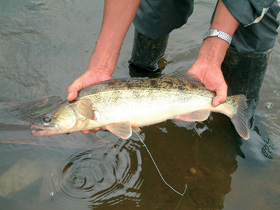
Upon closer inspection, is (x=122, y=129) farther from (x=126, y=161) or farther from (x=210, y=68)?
(x=210, y=68)

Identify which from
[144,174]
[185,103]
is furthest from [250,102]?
[144,174]

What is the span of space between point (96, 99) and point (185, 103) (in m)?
0.96

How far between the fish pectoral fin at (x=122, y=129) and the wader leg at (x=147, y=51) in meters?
2.10

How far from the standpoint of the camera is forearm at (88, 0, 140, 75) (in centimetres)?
326

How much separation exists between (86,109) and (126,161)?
0.98m

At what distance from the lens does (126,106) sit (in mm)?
2867

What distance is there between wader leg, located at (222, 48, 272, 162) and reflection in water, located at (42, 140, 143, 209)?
156 cm

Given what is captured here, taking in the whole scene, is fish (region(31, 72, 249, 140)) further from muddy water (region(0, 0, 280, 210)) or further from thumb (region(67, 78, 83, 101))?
muddy water (region(0, 0, 280, 210))

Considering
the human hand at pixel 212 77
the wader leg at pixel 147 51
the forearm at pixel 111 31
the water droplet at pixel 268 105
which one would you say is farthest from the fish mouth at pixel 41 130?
the water droplet at pixel 268 105

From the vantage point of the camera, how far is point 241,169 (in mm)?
3494

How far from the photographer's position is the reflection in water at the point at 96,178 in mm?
3004

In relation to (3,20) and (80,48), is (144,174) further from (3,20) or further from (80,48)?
(3,20)

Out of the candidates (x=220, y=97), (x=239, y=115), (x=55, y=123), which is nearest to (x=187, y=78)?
(x=220, y=97)

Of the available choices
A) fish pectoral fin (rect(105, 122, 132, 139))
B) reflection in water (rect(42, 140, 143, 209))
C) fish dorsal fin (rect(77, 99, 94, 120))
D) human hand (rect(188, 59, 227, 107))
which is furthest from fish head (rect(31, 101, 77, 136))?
human hand (rect(188, 59, 227, 107))
